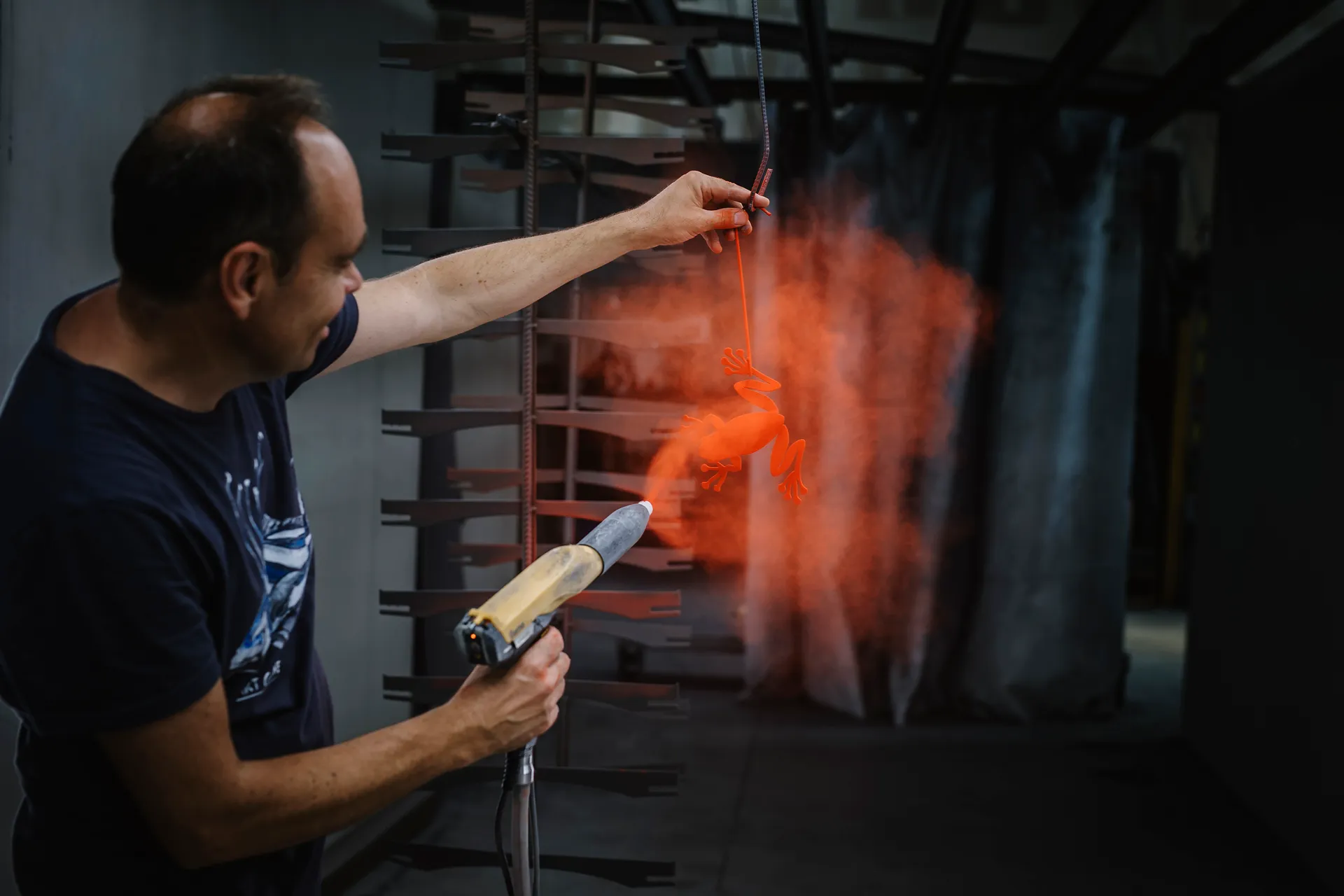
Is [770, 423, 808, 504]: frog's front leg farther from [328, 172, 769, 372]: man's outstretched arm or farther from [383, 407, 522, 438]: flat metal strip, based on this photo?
[328, 172, 769, 372]: man's outstretched arm

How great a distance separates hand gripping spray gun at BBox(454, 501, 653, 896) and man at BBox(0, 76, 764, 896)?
83mm

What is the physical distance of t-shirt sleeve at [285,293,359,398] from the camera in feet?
4.35

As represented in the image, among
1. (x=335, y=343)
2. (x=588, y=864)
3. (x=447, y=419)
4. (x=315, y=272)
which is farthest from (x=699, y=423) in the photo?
(x=315, y=272)

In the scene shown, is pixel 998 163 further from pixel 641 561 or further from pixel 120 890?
pixel 120 890

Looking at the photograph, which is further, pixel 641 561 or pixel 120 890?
pixel 641 561

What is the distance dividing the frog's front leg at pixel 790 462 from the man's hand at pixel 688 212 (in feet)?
8.12

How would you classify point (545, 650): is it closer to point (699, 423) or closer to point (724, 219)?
point (724, 219)

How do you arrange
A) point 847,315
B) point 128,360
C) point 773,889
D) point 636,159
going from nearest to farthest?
point 128,360
point 636,159
point 773,889
point 847,315

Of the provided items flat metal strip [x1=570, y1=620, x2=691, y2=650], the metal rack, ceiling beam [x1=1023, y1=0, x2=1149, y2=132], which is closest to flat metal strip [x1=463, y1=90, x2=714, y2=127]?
the metal rack

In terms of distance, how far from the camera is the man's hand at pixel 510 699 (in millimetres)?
1075

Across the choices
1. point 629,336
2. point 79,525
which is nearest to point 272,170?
point 79,525

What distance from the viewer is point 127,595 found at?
88 centimetres

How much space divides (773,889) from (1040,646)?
84.0 inches

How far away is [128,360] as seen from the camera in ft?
3.19
